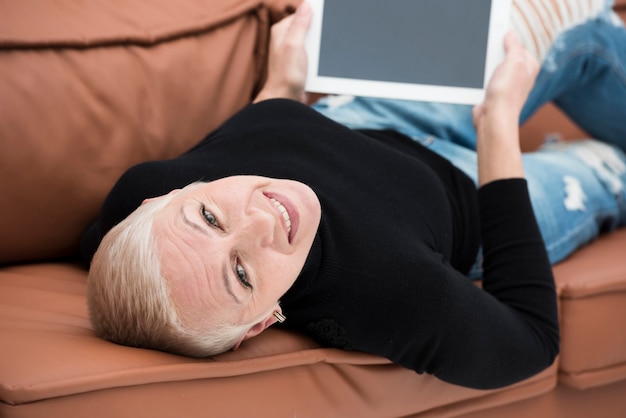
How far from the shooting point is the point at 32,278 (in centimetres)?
117

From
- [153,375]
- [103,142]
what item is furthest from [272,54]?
[153,375]

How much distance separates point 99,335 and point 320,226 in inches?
12.6

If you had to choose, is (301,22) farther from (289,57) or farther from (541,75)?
(541,75)

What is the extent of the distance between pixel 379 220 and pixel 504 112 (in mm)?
393

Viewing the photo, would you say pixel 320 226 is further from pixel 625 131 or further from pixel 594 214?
pixel 625 131

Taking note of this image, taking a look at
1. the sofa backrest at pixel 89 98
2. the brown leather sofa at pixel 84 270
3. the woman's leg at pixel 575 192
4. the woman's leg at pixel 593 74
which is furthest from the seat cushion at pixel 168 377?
the woman's leg at pixel 593 74

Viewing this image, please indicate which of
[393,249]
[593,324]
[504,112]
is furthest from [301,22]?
[593,324]

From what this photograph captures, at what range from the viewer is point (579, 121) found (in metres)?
1.80

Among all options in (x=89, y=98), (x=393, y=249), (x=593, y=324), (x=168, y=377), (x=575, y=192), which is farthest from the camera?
(x=575, y=192)

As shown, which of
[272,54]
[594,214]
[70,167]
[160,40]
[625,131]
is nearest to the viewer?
[70,167]

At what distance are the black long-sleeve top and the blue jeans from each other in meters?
0.19

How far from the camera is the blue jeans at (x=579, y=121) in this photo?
1.52 meters

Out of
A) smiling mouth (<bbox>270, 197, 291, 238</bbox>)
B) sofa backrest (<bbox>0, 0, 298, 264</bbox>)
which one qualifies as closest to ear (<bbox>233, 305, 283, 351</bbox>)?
smiling mouth (<bbox>270, 197, 291, 238</bbox>)

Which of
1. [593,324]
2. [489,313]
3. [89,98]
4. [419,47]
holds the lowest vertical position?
[593,324]
